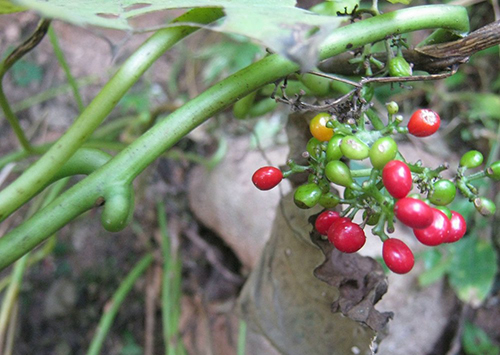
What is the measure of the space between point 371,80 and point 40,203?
1.27 m

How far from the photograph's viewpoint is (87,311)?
193 cm

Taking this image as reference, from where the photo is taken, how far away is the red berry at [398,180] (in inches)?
19.2

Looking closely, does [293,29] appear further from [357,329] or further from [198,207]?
[198,207]

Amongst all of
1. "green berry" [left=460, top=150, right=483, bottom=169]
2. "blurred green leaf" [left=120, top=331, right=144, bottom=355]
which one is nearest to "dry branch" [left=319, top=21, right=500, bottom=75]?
"green berry" [left=460, top=150, right=483, bottom=169]

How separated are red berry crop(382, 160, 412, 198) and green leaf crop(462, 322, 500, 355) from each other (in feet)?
3.84

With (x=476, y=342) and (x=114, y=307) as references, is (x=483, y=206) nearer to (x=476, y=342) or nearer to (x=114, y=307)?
(x=476, y=342)

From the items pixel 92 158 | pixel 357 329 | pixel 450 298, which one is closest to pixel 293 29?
pixel 92 158

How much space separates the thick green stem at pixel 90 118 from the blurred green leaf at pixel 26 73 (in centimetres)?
172

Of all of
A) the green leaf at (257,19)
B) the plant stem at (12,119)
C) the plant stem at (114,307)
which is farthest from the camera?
the plant stem at (114,307)

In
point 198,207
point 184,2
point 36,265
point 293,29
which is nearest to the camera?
point 293,29

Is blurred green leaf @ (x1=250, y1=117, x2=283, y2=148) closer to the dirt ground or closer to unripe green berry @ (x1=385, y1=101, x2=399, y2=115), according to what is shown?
the dirt ground

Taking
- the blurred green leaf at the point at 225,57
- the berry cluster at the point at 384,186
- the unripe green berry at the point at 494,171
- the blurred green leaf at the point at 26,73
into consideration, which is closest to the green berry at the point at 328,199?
the berry cluster at the point at 384,186

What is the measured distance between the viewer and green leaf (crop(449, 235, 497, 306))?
1.38 m

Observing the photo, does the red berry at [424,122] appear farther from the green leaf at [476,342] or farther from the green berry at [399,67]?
the green leaf at [476,342]
